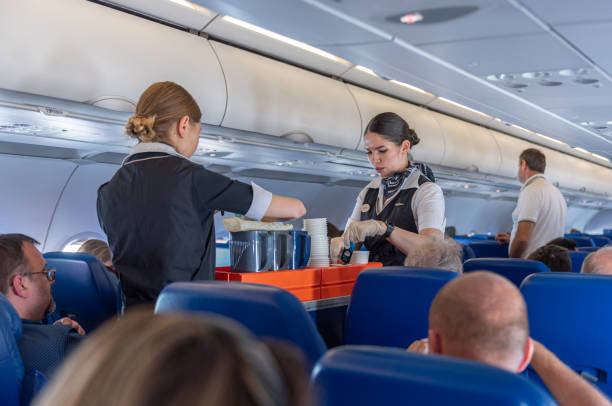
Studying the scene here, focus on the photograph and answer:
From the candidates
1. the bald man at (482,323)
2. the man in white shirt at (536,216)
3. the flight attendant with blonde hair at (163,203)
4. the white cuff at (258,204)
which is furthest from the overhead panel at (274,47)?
the bald man at (482,323)

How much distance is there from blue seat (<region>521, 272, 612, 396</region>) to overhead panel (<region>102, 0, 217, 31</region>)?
3.38 meters

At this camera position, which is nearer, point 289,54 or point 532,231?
point 532,231

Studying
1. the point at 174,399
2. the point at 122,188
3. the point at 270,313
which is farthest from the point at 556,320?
the point at 174,399

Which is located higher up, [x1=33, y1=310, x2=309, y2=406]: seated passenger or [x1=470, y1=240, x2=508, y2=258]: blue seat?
[x1=33, y1=310, x2=309, y2=406]: seated passenger

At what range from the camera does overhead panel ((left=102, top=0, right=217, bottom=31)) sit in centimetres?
442

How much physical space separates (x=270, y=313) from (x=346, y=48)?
3112mm

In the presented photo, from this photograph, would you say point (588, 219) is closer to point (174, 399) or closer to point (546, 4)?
point (546, 4)

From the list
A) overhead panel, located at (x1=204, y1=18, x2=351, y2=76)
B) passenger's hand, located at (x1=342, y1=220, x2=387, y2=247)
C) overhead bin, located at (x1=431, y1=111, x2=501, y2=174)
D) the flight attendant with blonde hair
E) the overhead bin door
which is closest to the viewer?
the flight attendant with blonde hair

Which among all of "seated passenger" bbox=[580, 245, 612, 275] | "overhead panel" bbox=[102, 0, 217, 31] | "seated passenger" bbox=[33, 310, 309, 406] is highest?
"overhead panel" bbox=[102, 0, 217, 31]

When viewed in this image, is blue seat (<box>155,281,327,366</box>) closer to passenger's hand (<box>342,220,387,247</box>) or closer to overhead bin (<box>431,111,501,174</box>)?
passenger's hand (<box>342,220,387,247</box>)

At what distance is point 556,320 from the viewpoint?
2.39 m

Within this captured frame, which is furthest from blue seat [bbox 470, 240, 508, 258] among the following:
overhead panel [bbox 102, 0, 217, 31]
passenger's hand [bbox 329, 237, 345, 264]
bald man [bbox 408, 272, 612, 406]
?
bald man [bbox 408, 272, 612, 406]

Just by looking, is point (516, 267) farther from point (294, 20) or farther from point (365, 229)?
point (294, 20)

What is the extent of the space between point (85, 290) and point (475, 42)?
305cm
